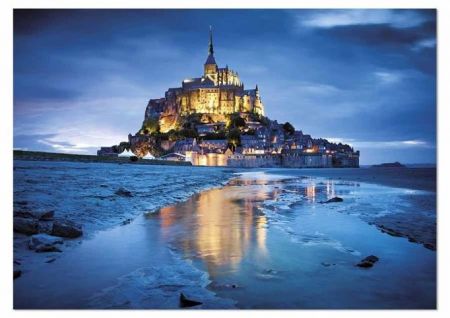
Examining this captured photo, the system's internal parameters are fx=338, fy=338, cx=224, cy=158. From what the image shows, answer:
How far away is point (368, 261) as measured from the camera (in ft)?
13.8

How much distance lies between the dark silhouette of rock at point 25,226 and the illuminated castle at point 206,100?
9562cm

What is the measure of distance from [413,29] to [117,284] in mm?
5529

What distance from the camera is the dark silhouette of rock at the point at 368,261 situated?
4.10m

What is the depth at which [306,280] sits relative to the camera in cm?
362

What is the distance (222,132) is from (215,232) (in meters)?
84.7

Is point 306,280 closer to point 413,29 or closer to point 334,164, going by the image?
point 413,29

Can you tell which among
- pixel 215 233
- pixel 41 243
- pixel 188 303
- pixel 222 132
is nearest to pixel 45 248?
pixel 41 243

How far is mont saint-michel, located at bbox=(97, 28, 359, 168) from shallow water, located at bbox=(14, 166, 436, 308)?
69762 mm

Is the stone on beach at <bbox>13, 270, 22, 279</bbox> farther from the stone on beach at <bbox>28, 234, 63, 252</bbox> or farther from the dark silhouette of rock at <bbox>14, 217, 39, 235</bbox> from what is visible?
the dark silhouette of rock at <bbox>14, 217, 39, 235</bbox>

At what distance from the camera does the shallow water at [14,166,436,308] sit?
3.19 m

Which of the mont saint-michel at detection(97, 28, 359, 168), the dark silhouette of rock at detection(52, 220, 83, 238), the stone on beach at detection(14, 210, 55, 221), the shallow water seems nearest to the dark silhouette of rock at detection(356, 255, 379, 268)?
the shallow water
